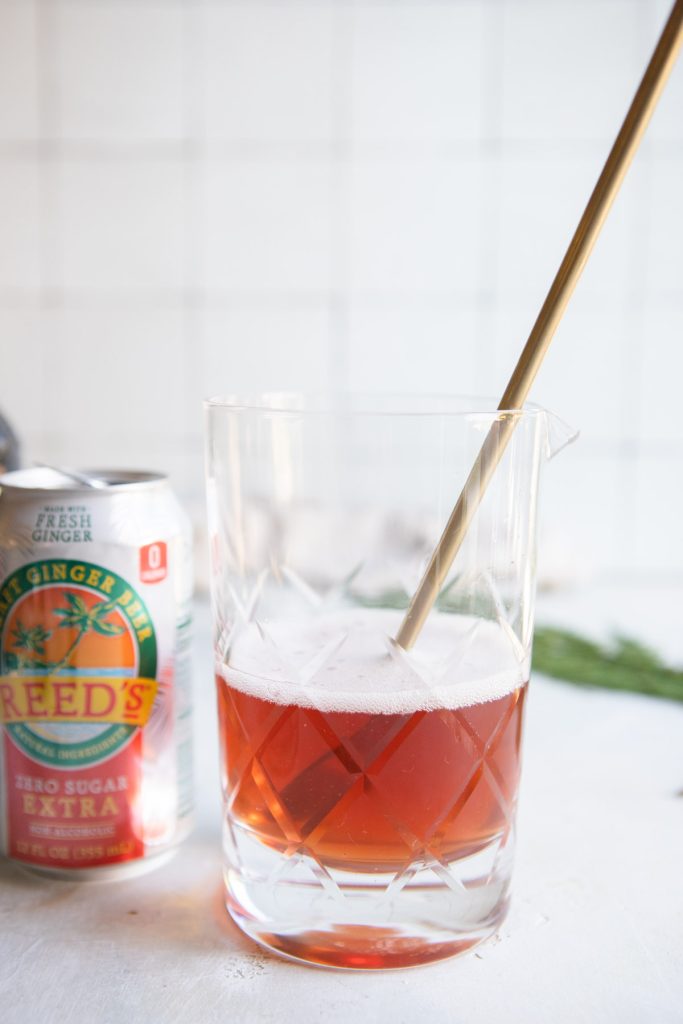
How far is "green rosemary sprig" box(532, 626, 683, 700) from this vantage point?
2.75 feet

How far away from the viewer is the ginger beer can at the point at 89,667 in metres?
0.50

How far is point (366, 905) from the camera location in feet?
1.45

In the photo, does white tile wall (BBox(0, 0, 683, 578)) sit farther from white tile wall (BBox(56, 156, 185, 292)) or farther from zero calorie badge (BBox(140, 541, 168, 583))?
zero calorie badge (BBox(140, 541, 168, 583))

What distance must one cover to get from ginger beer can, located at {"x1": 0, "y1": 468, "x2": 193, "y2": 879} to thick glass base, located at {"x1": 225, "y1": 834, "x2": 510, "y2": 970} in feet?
0.28

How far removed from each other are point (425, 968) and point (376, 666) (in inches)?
5.4

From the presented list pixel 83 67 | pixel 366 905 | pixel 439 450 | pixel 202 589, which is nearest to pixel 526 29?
pixel 83 67

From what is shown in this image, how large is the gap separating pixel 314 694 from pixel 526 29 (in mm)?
1451

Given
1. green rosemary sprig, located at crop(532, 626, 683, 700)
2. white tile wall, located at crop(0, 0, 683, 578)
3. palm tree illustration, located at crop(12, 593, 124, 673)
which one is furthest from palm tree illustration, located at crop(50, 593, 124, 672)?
white tile wall, located at crop(0, 0, 683, 578)

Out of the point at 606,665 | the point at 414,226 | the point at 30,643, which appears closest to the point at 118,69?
the point at 414,226

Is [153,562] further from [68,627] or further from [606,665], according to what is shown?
[606,665]

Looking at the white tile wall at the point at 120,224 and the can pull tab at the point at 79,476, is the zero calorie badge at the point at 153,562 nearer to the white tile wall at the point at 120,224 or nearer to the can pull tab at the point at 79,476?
the can pull tab at the point at 79,476

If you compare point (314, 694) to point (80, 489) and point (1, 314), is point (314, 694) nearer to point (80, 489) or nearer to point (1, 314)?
point (80, 489)

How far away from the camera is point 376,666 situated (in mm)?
460

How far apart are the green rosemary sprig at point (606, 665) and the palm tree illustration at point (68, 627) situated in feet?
1.58
